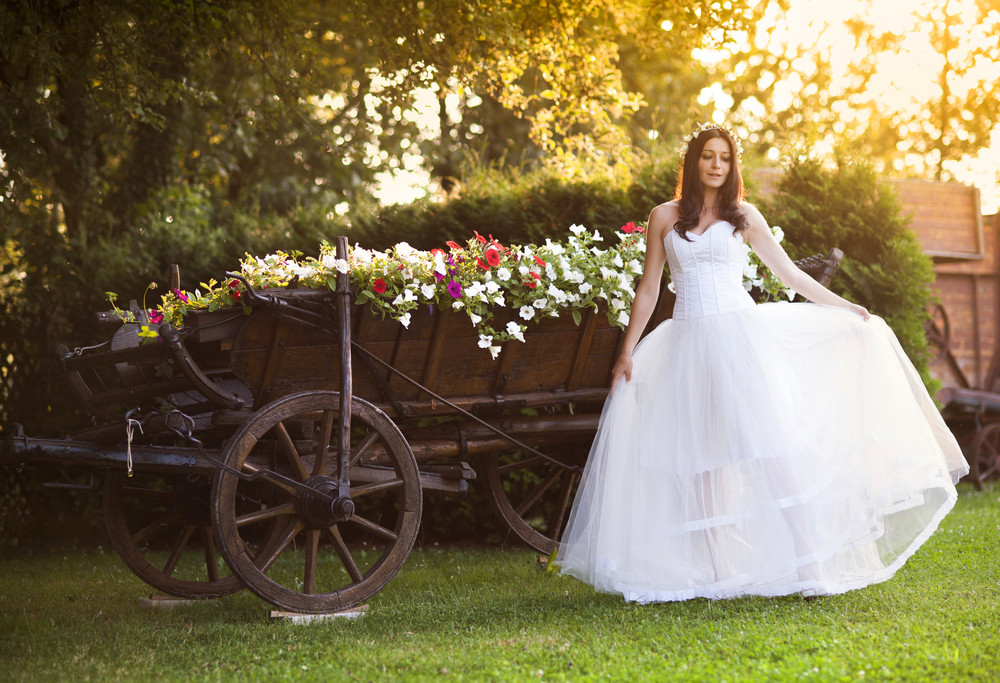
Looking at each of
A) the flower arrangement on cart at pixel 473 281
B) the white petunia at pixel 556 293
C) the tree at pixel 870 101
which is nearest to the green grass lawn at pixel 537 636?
the flower arrangement on cart at pixel 473 281

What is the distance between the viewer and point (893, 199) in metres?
6.64

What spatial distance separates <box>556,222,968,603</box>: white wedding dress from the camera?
3947mm

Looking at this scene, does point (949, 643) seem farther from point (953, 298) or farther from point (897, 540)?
point (953, 298)

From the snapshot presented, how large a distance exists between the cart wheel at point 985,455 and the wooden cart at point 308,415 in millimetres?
4513

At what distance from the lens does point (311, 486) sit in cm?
399

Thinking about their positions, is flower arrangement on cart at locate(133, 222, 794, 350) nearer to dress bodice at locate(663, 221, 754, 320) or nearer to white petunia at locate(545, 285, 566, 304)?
white petunia at locate(545, 285, 566, 304)

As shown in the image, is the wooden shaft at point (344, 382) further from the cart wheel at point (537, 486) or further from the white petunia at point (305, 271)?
the cart wheel at point (537, 486)

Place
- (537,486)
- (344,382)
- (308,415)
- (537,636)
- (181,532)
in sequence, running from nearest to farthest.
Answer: (537,636) → (344,382) → (308,415) → (181,532) → (537,486)

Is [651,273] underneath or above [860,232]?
underneath

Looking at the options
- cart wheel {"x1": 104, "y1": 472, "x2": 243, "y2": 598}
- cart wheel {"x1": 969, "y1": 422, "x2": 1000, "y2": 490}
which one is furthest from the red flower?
cart wheel {"x1": 969, "y1": 422, "x2": 1000, "y2": 490}

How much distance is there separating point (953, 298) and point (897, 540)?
6.10 metres

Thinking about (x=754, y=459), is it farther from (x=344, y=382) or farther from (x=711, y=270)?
(x=344, y=382)

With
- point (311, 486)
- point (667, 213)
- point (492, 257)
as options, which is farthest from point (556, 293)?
point (311, 486)

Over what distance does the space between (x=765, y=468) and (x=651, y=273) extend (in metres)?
1.16
